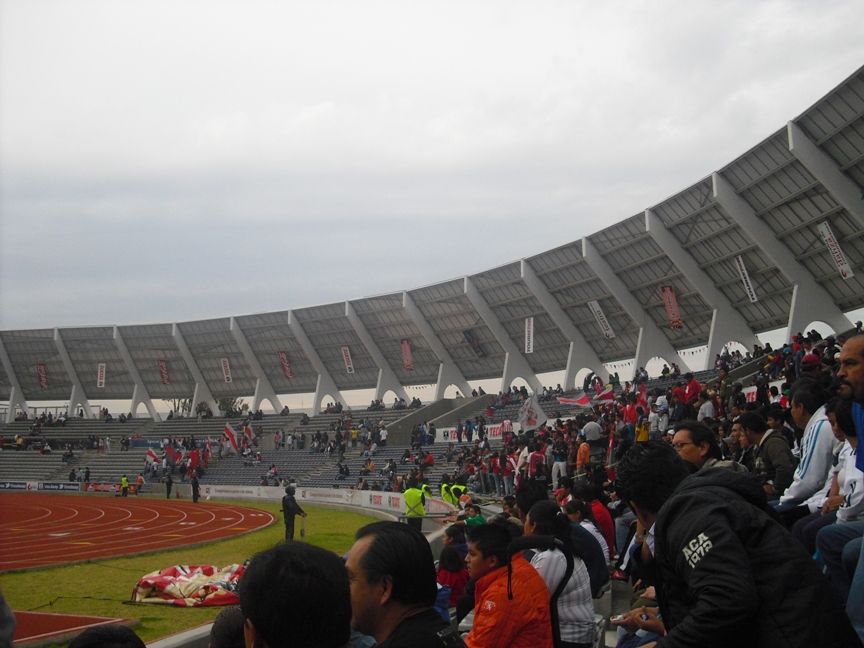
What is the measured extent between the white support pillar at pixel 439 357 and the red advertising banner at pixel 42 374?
105ft

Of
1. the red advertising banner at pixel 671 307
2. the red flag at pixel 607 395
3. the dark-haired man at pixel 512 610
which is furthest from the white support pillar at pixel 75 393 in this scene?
the dark-haired man at pixel 512 610

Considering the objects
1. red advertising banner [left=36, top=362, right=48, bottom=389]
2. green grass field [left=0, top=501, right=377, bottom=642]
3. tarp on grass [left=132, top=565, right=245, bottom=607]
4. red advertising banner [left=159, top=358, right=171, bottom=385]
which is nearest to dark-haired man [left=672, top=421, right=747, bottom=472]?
green grass field [left=0, top=501, right=377, bottom=642]

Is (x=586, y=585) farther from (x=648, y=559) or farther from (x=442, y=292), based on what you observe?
(x=442, y=292)

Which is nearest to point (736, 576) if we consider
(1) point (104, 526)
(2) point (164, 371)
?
(1) point (104, 526)

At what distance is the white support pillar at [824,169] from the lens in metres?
25.1

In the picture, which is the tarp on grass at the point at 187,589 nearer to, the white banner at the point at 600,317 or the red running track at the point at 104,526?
the red running track at the point at 104,526

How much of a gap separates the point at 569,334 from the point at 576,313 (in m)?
1.11

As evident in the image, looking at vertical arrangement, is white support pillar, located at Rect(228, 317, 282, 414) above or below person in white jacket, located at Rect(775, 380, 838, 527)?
above

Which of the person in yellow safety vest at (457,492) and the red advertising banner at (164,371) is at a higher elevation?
the red advertising banner at (164,371)

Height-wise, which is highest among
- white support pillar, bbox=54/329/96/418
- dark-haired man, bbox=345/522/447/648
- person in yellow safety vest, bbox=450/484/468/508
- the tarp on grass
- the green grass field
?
white support pillar, bbox=54/329/96/418

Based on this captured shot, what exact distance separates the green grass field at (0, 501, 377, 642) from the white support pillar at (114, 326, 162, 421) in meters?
39.5

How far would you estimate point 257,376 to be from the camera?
2237 inches

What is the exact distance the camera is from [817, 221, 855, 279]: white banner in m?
26.5

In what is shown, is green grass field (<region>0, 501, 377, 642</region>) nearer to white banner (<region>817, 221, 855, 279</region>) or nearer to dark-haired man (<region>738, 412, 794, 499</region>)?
dark-haired man (<region>738, 412, 794, 499</region>)
